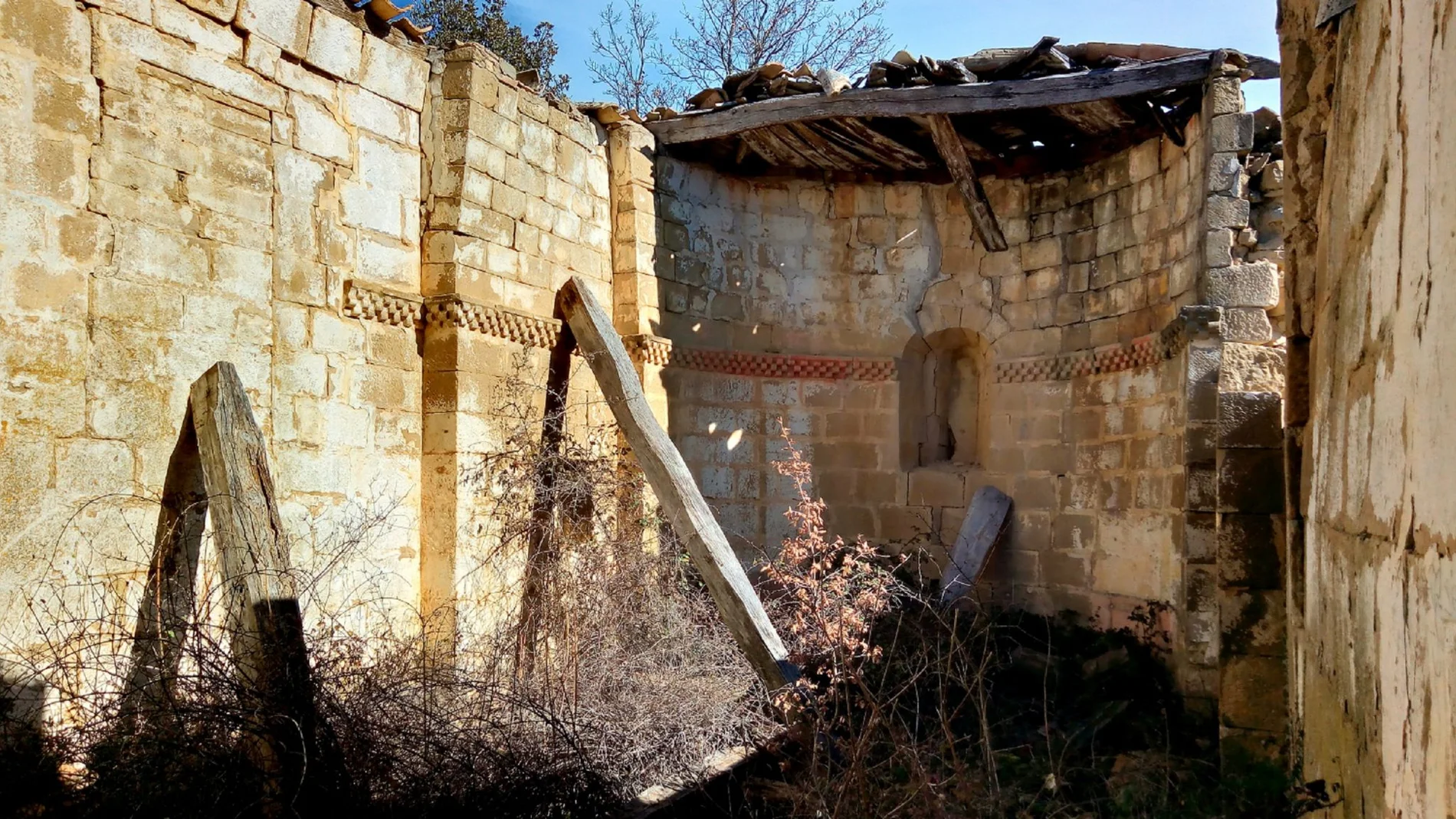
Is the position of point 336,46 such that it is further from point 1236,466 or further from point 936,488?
point 936,488

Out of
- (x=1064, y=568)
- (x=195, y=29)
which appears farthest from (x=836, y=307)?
(x=195, y=29)

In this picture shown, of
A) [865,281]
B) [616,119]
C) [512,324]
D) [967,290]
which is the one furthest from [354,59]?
[967,290]

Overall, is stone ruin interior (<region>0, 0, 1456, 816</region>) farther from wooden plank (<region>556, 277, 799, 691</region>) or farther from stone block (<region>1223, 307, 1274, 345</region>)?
wooden plank (<region>556, 277, 799, 691</region>)

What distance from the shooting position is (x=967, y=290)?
28.3ft

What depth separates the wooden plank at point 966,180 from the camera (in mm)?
7598

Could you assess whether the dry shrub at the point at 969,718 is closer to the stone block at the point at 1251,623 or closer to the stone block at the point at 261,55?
the stone block at the point at 1251,623

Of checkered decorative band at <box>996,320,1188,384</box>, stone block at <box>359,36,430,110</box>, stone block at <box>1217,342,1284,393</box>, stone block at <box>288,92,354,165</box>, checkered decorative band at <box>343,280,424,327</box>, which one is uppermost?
stone block at <box>359,36,430,110</box>

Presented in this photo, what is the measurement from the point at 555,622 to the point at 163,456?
2.30 m

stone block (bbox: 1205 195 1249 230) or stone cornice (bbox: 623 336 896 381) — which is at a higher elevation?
stone block (bbox: 1205 195 1249 230)

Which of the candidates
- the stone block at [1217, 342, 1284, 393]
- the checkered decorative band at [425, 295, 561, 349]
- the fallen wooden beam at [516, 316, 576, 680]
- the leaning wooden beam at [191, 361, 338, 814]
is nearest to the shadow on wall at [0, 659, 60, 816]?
the leaning wooden beam at [191, 361, 338, 814]

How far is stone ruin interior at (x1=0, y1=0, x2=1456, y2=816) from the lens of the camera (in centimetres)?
263

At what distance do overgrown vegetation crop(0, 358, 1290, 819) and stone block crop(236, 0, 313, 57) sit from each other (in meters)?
2.21

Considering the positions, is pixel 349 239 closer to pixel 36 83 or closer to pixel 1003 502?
pixel 36 83

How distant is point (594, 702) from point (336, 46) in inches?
145
